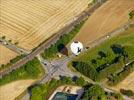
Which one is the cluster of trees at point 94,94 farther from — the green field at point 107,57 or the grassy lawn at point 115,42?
the grassy lawn at point 115,42

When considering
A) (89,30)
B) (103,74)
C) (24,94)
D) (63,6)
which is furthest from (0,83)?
(63,6)

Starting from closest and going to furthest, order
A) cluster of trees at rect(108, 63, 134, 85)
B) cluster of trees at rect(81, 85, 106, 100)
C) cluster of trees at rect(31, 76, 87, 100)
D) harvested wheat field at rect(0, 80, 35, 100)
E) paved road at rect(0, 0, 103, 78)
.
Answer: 1. cluster of trees at rect(81, 85, 106, 100)
2. cluster of trees at rect(31, 76, 87, 100)
3. harvested wheat field at rect(0, 80, 35, 100)
4. cluster of trees at rect(108, 63, 134, 85)
5. paved road at rect(0, 0, 103, 78)

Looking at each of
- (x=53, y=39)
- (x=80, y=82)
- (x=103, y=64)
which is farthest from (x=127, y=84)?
(x=53, y=39)

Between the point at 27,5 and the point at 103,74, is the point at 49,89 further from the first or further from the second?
the point at 27,5

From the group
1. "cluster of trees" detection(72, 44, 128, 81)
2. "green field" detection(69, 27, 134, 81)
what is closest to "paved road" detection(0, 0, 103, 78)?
"green field" detection(69, 27, 134, 81)

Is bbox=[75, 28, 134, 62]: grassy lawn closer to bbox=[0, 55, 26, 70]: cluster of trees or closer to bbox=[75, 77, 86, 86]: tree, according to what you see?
bbox=[75, 77, 86, 86]: tree
